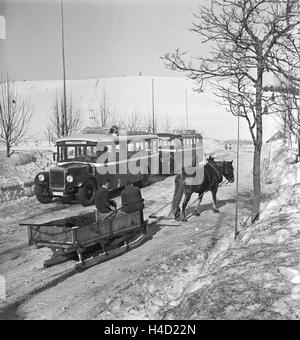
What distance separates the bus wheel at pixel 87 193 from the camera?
14.8m

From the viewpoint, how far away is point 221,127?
237 ft

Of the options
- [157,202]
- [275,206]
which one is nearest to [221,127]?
[157,202]

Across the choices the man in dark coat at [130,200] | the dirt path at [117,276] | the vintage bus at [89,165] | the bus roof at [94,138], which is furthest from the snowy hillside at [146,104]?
the man in dark coat at [130,200]

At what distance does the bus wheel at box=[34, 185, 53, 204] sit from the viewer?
612 inches

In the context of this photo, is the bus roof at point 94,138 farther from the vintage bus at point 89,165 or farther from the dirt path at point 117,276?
the dirt path at point 117,276

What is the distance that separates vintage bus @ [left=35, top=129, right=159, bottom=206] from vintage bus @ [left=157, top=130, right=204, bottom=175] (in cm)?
432

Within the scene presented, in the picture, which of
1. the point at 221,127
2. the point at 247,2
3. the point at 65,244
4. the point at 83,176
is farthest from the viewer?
the point at 221,127

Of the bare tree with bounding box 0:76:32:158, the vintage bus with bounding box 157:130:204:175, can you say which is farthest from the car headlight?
the bare tree with bounding box 0:76:32:158

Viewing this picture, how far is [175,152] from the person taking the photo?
23.9 meters

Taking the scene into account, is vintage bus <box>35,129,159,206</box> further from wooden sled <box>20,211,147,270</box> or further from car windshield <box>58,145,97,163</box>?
wooden sled <box>20,211,147,270</box>

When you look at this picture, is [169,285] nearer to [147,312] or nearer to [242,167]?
[147,312]

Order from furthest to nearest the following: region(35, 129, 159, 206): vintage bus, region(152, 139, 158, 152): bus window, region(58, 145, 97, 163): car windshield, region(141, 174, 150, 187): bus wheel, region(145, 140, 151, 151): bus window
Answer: region(152, 139, 158, 152): bus window → region(141, 174, 150, 187): bus wheel → region(145, 140, 151, 151): bus window → region(58, 145, 97, 163): car windshield → region(35, 129, 159, 206): vintage bus
